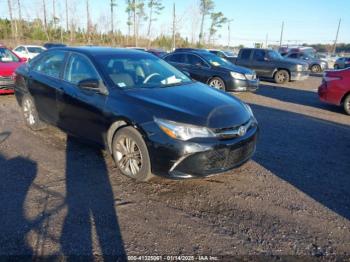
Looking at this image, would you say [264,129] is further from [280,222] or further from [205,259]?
[205,259]

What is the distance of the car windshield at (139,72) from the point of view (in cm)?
416

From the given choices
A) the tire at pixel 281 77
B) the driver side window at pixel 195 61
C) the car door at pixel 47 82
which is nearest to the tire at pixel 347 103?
the driver side window at pixel 195 61

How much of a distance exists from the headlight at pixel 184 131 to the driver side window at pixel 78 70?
1.37 meters

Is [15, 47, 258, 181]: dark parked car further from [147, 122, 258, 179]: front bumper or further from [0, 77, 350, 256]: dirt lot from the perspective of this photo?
[0, 77, 350, 256]: dirt lot

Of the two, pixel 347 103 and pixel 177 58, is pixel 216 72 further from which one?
→ pixel 347 103

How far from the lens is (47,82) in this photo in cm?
499

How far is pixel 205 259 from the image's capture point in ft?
8.25

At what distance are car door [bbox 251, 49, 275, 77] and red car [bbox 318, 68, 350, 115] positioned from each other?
6.42m

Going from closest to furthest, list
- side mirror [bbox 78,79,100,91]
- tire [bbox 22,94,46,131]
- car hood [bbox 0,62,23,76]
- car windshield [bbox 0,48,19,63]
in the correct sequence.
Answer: side mirror [bbox 78,79,100,91]
tire [bbox 22,94,46,131]
car hood [bbox 0,62,23,76]
car windshield [bbox 0,48,19,63]

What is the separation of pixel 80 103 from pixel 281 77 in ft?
41.1

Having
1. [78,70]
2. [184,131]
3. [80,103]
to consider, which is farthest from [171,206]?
[78,70]

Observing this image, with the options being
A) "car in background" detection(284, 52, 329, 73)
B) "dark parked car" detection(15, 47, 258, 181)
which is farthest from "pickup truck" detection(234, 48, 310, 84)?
"dark parked car" detection(15, 47, 258, 181)

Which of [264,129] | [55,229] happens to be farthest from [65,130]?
[264,129]

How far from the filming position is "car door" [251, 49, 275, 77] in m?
14.7
